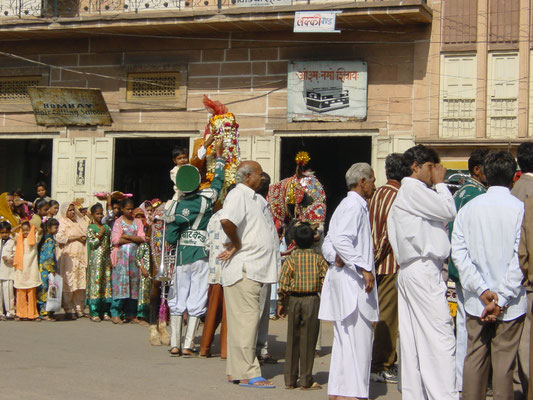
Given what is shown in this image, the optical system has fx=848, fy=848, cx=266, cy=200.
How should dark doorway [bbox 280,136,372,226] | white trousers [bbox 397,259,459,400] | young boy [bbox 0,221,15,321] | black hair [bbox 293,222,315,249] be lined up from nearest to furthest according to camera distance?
1. white trousers [bbox 397,259,459,400]
2. black hair [bbox 293,222,315,249]
3. young boy [bbox 0,221,15,321]
4. dark doorway [bbox 280,136,372,226]

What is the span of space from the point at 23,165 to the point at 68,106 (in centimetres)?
344

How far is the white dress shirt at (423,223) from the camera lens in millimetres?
5988

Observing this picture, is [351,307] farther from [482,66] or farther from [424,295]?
[482,66]

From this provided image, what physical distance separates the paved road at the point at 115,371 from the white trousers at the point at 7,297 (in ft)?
6.86

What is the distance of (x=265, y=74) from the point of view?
17281 mm

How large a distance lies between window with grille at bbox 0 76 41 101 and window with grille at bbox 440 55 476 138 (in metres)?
8.90

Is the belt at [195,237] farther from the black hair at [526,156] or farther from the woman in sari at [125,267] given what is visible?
the woman in sari at [125,267]

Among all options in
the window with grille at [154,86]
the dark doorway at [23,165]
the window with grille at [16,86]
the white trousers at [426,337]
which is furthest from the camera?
the dark doorway at [23,165]

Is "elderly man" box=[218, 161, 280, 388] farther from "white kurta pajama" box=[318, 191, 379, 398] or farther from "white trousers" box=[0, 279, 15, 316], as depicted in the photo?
"white trousers" box=[0, 279, 15, 316]

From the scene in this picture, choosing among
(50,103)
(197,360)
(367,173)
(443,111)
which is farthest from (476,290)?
(50,103)

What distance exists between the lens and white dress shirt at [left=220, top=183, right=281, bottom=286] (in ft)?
23.5

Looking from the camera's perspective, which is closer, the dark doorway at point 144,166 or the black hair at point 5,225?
the black hair at point 5,225

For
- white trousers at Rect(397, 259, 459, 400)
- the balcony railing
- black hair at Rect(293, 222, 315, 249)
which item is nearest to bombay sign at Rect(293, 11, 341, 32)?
the balcony railing

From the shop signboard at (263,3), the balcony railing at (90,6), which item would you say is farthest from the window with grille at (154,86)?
the shop signboard at (263,3)
